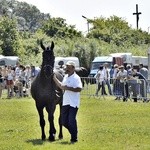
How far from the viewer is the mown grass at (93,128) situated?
47.0 ft

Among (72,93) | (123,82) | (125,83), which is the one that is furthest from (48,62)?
(123,82)

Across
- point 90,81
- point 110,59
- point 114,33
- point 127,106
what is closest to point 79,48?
point 110,59

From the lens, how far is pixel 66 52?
244 ft

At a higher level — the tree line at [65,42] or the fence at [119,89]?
the tree line at [65,42]

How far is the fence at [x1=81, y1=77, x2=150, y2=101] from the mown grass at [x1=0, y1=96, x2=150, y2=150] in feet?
3.99

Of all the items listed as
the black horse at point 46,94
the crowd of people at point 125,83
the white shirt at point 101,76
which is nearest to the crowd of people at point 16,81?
the white shirt at point 101,76

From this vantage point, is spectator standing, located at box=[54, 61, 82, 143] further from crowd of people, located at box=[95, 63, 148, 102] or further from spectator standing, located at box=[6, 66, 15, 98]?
spectator standing, located at box=[6, 66, 15, 98]

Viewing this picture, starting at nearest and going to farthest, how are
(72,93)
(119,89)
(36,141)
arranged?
(72,93), (36,141), (119,89)

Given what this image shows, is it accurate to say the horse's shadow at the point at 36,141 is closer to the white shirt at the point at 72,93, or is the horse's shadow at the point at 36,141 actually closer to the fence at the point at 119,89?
the white shirt at the point at 72,93

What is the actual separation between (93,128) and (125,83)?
12.7 m

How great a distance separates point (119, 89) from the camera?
31453mm

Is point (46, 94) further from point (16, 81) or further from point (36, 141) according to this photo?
point (16, 81)

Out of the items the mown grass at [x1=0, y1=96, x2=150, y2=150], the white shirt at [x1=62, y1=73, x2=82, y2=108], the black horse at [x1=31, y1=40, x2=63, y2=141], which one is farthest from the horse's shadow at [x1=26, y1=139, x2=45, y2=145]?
the white shirt at [x1=62, y1=73, x2=82, y2=108]

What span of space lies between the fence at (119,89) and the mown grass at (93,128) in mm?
1217
